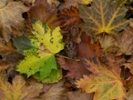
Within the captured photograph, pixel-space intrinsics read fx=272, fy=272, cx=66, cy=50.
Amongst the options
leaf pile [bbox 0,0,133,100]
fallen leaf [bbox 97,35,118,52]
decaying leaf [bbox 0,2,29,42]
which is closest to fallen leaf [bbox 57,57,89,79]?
leaf pile [bbox 0,0,133,100]

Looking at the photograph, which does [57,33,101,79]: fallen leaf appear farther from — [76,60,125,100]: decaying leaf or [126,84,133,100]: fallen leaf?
[126,84,133,100]: fallen leaf

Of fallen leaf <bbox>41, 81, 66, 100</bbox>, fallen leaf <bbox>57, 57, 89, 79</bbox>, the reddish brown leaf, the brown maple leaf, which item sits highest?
the brown maple leaf

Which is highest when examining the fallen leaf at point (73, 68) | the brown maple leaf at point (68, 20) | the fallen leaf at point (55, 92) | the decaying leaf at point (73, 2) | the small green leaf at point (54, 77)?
the decaying leaf at point (73, 2)

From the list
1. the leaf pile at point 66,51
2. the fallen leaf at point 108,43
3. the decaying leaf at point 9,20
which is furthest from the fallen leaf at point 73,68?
the decaying leaf at point 9,20

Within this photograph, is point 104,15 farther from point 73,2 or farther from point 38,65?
point 38,65

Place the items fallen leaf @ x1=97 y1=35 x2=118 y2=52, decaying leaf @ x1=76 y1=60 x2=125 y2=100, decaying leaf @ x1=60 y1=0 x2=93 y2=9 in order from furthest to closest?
decaying leaf @ x1=60 y1=0 x2=93 y2=9 < fallen leaf @ x1=97 y1=35 x2=118 y2=52 < decaying leaf @ x1=76 y1=60 x2=125 y2=100

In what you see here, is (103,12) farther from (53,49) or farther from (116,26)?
(53,49)

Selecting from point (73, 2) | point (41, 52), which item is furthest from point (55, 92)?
point (73, 2)

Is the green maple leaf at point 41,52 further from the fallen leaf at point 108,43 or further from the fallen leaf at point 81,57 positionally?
the fallen leaf at point 108,43
